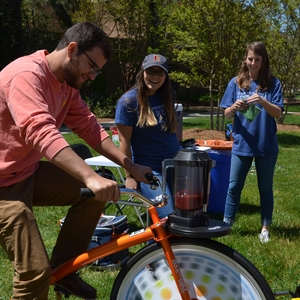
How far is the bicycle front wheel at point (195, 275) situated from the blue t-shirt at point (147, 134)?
58.8 inches

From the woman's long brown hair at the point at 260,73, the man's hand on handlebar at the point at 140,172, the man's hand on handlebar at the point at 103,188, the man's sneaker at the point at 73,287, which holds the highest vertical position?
the woman's long brown hair at the point at 260,73

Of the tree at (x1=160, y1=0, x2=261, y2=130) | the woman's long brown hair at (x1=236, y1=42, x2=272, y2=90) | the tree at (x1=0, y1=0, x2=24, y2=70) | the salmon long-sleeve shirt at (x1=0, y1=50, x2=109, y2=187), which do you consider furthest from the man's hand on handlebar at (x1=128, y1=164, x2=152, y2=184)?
the tree at (x1=0, y1=0, x2=24, y2=70)

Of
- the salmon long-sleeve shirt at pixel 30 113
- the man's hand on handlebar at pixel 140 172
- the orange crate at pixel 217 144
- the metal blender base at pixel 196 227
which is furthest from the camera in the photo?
the orange crate at pixel 217 144

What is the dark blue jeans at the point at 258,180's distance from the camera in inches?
204

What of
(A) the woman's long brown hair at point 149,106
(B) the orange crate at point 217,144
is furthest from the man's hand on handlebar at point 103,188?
(B) the orange crate at point 217,144

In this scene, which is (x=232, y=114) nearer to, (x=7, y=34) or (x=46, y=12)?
(x=7, y=34)

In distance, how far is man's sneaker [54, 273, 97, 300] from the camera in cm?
311

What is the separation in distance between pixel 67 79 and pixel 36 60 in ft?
0.67

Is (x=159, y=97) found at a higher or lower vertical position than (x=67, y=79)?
lower

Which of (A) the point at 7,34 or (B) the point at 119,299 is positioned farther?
(A) the point at 7,34

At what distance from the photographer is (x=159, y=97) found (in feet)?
14.6

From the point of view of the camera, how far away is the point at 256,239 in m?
5.26

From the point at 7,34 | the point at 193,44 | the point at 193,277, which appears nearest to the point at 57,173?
the point at 193,277

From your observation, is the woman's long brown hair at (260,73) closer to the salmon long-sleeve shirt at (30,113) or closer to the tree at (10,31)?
the salmon long-sleeve shirt at (30,113)
